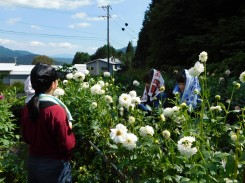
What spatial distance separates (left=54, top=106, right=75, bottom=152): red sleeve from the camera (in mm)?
2711

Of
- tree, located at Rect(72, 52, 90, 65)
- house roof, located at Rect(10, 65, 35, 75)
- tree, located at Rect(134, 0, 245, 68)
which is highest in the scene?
tree, located at Rect(134, 0, 245, 68)

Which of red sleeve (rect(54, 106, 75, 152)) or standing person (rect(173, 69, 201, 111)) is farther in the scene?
standing person (rect(173, 69, 201, 111))

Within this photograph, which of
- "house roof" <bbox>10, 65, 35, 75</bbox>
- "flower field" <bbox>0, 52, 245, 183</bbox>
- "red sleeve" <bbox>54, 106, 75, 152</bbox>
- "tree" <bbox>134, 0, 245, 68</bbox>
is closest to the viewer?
"flower field" <bbox>0, 52, 245, 183</bbox>

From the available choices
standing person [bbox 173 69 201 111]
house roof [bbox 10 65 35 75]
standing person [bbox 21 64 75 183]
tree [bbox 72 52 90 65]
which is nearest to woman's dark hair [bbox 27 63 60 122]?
standing person [bbox 21 64 75 183]

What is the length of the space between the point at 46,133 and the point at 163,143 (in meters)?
0.87

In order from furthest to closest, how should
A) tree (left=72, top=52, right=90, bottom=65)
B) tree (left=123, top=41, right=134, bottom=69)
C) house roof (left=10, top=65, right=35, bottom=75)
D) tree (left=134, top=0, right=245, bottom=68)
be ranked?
tree (left=72, top=52, right=90, bottom=65) → house roof (left=10, top=65, right=35, bottom=75) → tree (left=123, top=41, right=134, bottom=69) → tree (left=134, top=0, right=245, bottom=68)

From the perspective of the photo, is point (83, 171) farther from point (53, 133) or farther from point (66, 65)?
point (66, 65)

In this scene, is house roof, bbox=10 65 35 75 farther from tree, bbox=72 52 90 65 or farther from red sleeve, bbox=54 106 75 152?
red sleeve, bbox=54 106 75 152

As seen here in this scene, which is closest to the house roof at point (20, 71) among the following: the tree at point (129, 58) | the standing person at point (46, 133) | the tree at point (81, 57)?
the tree at point (81, 57)

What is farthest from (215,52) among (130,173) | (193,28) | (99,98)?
(130,173)

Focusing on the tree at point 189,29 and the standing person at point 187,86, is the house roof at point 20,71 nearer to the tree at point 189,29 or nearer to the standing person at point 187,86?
the tree at point 189,29

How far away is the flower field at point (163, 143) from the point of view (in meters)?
2.00

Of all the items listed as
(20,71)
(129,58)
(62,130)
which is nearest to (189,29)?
(129,58)

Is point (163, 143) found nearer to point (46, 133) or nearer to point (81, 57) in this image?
point (46, 133)
